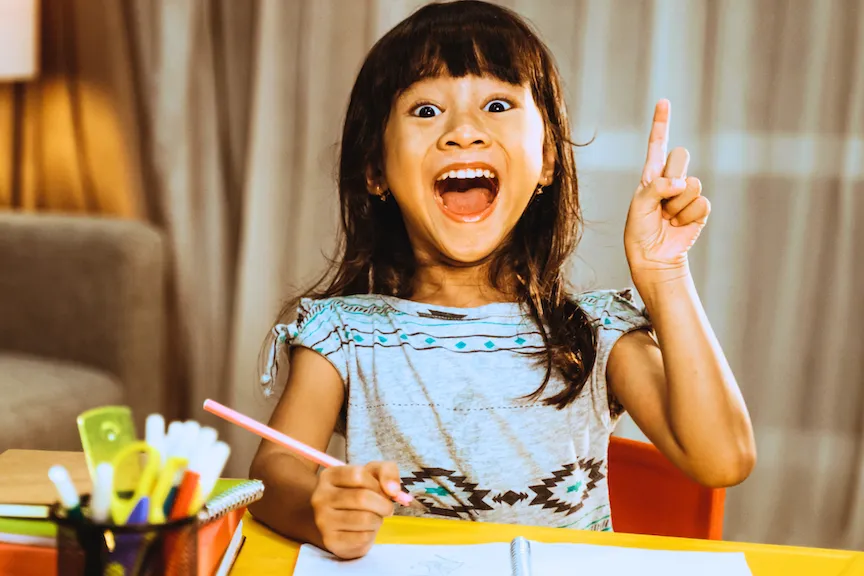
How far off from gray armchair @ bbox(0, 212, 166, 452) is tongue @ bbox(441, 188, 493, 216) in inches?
44.8

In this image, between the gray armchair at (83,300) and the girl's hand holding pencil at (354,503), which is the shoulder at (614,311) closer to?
the girl's hand holding pencil at (354,503)

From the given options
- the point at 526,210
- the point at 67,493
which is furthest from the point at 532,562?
the point at 526,210

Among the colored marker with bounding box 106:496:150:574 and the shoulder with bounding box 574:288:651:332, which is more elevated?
the shoulder with bounding box 574:288:651:332

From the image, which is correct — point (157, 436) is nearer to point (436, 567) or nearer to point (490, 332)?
point (436, 567)

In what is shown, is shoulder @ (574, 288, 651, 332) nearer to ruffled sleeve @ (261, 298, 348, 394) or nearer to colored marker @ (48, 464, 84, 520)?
ruffled sleeve @ (261, 298, 348, 394)

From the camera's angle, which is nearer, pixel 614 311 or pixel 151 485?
pixel 151 485

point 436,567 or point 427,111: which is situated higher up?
point 427,111

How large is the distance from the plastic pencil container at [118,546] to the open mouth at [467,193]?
61 centimetres

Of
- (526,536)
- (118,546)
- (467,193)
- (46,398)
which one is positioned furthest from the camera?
(46,398)

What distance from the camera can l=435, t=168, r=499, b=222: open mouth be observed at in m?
1.08

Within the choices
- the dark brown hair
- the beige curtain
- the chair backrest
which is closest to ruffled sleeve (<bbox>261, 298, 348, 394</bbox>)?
the dark brown hair

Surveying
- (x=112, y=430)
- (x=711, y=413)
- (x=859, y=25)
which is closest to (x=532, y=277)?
(x=711, y=413)

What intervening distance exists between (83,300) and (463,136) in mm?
1340

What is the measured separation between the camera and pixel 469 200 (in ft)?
3.61
